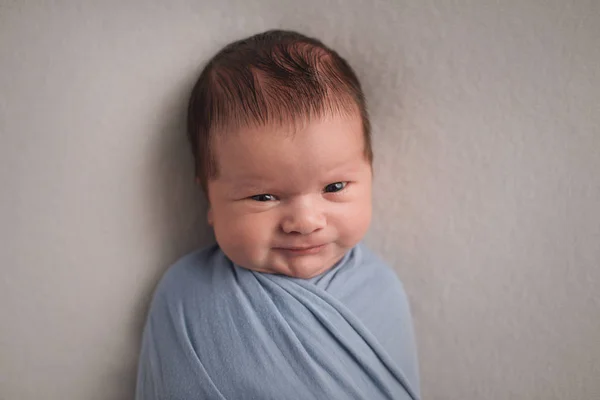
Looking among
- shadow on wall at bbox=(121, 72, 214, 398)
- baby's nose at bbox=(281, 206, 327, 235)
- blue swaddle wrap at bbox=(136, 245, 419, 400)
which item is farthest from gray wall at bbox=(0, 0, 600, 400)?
baby's nose at bbox=(281, 206, 327, 235)

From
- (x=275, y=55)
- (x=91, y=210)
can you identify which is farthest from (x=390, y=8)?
(x=91, y=210)

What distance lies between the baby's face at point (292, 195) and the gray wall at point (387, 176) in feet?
0.51

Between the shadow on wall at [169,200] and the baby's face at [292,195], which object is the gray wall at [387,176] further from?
the baby's face at [292,195]

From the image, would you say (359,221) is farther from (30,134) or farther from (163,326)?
(30,134)

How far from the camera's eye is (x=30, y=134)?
772mm

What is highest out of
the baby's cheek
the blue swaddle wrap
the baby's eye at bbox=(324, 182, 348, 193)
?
the baby's eye at bbox=(324, 182, 348, 193)

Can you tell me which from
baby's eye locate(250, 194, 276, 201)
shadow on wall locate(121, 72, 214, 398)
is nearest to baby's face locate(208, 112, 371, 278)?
baby's eye locate(250, 194, 276, 201)

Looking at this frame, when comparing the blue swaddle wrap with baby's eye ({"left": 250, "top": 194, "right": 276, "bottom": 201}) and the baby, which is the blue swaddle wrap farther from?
baby's eye ({"left": 250, "top": 194, "right": 276, "bottom": 201})

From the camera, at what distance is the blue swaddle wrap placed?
0.70 meters

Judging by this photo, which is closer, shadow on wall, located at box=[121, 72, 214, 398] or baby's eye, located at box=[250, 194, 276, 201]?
baby's eye, located at box=[250, 194, 276, 201]

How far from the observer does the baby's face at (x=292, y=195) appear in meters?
0.68

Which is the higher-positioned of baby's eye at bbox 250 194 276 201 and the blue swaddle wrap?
baby's eye at bbox 250 194 276 201

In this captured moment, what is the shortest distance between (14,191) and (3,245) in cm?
10

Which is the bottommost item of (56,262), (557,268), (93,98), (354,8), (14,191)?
(557,268)
